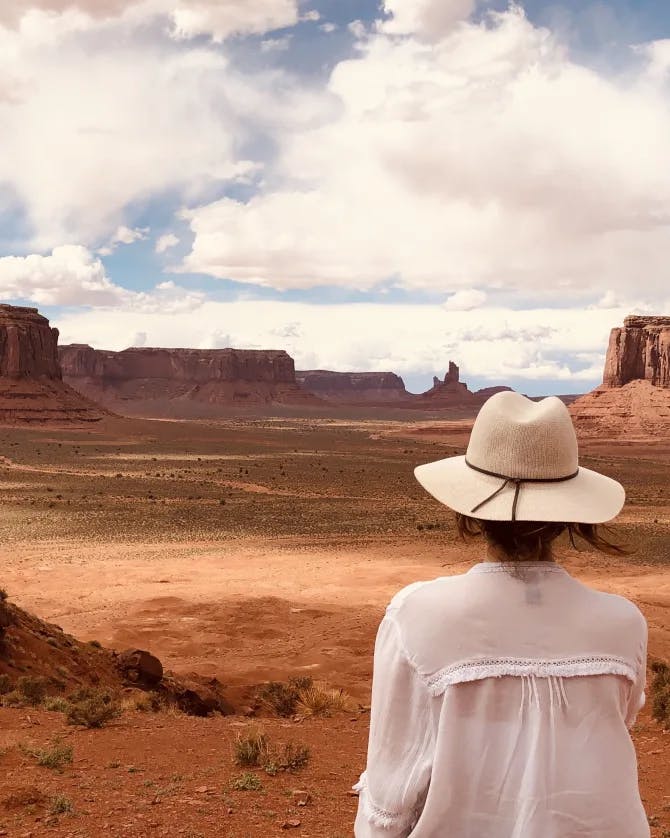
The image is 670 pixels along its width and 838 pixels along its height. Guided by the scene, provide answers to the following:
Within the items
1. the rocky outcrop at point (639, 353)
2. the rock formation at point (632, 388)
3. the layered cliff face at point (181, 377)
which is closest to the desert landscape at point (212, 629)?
the rock formation at point (632, 388)

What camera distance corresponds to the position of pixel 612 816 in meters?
1.91

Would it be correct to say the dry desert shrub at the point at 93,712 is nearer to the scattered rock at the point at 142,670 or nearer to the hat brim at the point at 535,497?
the scattered rock at the point at 142,670

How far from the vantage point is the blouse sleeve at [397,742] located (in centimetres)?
193

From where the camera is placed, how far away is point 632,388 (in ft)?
269

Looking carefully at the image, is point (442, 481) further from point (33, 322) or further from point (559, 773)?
point (33, 322)

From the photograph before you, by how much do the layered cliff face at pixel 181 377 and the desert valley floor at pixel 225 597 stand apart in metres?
124

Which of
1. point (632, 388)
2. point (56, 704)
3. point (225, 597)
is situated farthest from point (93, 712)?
point (632, 388)

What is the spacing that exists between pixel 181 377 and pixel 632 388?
114m

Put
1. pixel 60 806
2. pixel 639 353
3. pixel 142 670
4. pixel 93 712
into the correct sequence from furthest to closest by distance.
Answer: pixel 639 353, pixel 142 670, pixel 93 712, pixel 60 806

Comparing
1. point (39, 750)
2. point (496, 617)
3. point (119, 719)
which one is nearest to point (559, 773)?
point (496, 617)

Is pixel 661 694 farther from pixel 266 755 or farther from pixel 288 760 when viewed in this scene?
pixel 266 755

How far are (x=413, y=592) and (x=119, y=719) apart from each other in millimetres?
6546

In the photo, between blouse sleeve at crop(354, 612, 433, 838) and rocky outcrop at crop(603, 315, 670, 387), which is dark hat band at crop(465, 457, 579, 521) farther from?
rocky outcrop at crop(603, 315, 670, 387)

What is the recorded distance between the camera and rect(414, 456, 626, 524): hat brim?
78.2 inches
